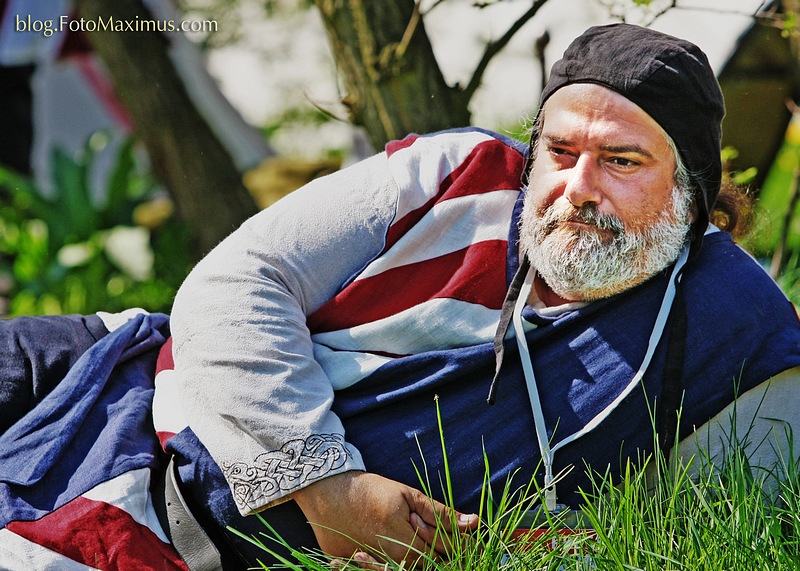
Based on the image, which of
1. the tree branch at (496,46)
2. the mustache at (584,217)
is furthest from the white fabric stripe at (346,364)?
the tree branch at (496,46)

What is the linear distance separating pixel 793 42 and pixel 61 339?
3.09m

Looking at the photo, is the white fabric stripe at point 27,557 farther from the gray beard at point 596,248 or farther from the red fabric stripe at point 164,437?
the gray beard at point 596,248

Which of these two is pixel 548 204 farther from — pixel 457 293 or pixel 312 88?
pixel 312 88

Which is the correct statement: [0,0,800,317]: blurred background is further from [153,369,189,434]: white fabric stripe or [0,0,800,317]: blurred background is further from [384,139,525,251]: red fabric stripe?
[153,369,189,434]: white fabric stripe

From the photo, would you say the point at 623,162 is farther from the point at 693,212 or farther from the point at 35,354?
the point at 35,354

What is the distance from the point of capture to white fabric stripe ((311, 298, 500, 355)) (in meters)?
2.64

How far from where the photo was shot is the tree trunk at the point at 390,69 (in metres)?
3.60

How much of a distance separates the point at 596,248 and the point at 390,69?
1381 mm

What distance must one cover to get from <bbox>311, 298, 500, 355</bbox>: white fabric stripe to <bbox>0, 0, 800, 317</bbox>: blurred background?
0.74 metres

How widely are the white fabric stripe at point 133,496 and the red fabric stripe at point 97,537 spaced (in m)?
0.02

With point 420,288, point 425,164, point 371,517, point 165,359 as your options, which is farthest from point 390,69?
point 371,517

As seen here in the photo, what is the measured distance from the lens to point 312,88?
31.3 feet

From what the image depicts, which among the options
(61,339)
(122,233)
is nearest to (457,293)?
(61,339)

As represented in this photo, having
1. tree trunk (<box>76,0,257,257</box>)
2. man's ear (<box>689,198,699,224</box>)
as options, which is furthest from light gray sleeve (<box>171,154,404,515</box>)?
tree trunk (<box>76,0,257,257</box>)
